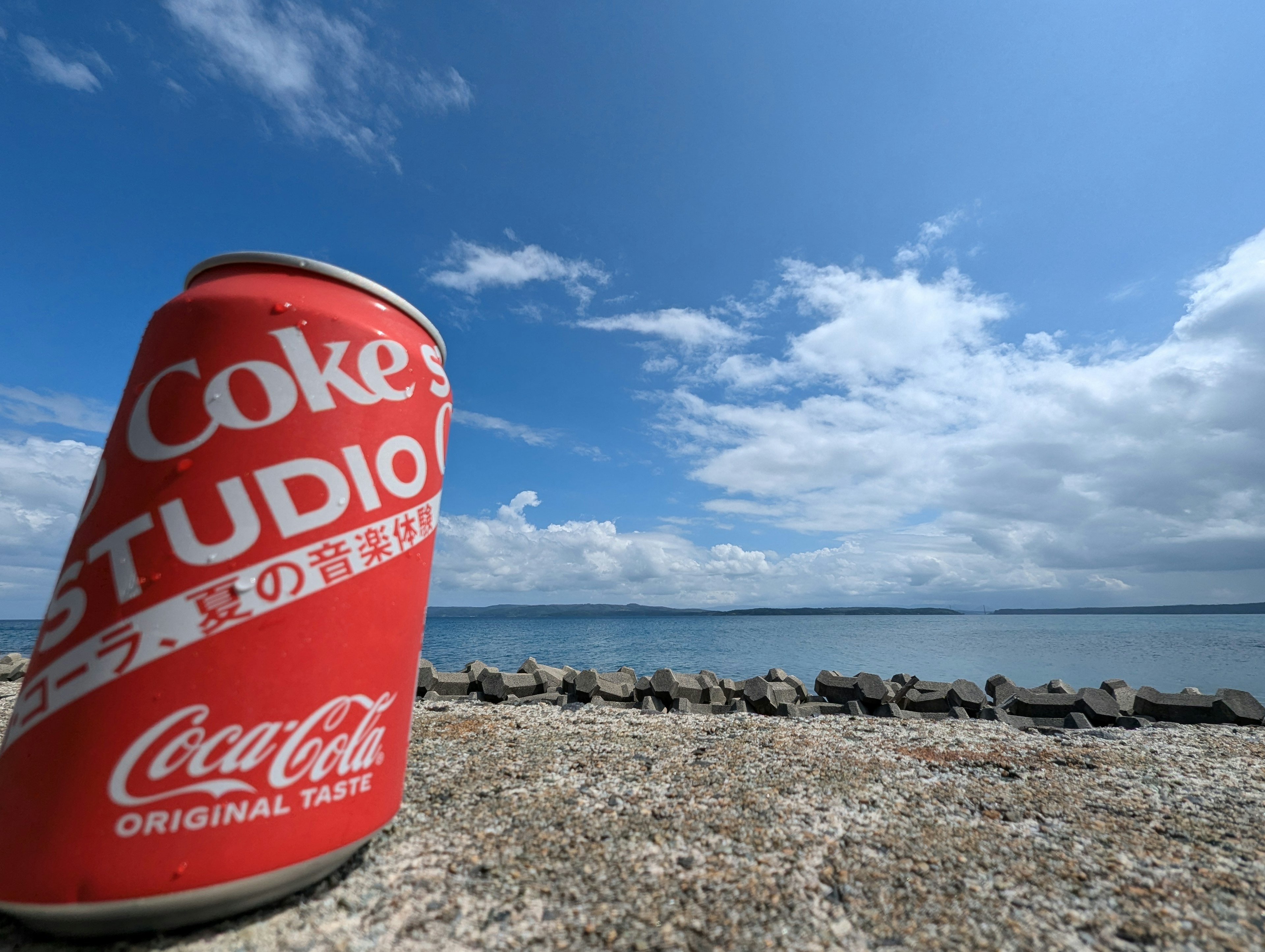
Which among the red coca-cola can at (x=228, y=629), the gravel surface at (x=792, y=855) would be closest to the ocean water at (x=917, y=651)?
the gravel surface at (x=792, y=855)

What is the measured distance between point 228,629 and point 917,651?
26.0m

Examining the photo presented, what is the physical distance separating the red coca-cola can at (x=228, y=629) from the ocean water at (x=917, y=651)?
12413mm

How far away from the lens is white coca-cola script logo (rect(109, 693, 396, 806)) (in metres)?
1.53

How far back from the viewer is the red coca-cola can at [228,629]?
151cm

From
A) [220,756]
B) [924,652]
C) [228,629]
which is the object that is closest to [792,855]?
[220,756]

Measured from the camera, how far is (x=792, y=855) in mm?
2072

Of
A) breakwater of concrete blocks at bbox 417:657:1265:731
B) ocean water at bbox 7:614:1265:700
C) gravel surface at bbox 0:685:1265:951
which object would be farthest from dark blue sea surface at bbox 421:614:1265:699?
gravel surface at bbox 0:685:1265:951

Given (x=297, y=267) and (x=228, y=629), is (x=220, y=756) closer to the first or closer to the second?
(x=228, y=629)

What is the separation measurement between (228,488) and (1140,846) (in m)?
3.48

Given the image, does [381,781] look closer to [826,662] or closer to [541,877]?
[541,877]

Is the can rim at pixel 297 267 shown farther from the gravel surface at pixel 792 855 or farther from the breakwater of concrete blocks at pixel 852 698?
the breakwater of concrete blocks at pixel 852 698

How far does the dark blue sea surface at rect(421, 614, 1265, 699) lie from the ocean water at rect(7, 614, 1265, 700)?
0.10m

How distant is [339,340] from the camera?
1.89 m

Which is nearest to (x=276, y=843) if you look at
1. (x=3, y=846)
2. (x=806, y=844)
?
(x=3, y=846)
